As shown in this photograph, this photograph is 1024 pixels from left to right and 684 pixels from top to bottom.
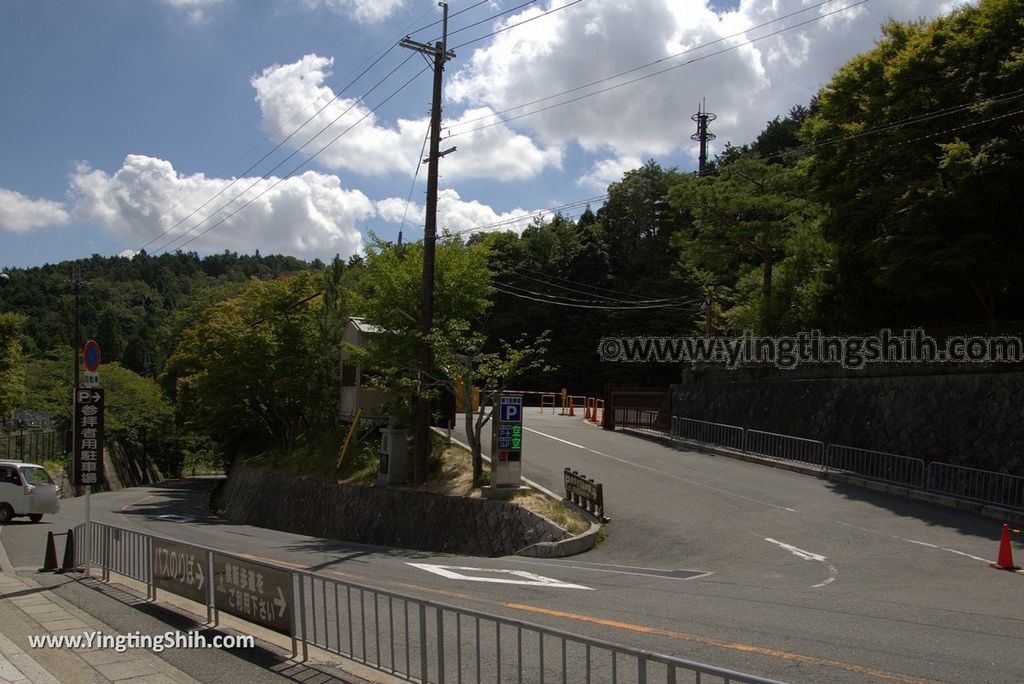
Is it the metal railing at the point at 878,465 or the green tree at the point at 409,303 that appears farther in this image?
the green tree at the point at 409,303

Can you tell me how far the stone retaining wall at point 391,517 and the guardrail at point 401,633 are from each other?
24.2ft

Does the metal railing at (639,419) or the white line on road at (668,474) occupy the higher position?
the metal railing at (639,419)

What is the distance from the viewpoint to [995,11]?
21.6 metres

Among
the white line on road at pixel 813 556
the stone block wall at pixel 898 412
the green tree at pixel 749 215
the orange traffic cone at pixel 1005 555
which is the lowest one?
A: the white line on road at pixel 813 556

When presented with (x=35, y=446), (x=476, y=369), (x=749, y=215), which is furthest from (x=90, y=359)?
(x=35, y=446)

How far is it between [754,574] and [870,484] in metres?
9.47

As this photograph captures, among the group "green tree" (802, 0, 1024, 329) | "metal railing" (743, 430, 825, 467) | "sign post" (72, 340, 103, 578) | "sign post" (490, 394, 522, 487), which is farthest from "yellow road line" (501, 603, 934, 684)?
"green tree" (802, 0, 1024, 329)

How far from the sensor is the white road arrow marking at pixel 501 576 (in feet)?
39.3

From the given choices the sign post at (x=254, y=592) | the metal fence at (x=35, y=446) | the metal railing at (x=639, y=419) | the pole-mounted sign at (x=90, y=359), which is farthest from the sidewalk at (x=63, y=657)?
the metal fence at (x=35, y=446)

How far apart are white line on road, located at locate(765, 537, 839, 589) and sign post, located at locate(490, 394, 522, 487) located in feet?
20.9

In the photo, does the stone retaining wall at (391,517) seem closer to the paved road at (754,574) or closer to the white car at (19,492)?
the paved road at (754,574)

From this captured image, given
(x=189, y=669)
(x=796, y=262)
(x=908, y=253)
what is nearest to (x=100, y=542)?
(x=189, y=669)

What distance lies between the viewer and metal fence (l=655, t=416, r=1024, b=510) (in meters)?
18.0

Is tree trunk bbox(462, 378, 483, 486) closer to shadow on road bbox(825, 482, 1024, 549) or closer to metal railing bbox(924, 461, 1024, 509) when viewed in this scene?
shadow on road bbox(825, 482, 1024, 549)
